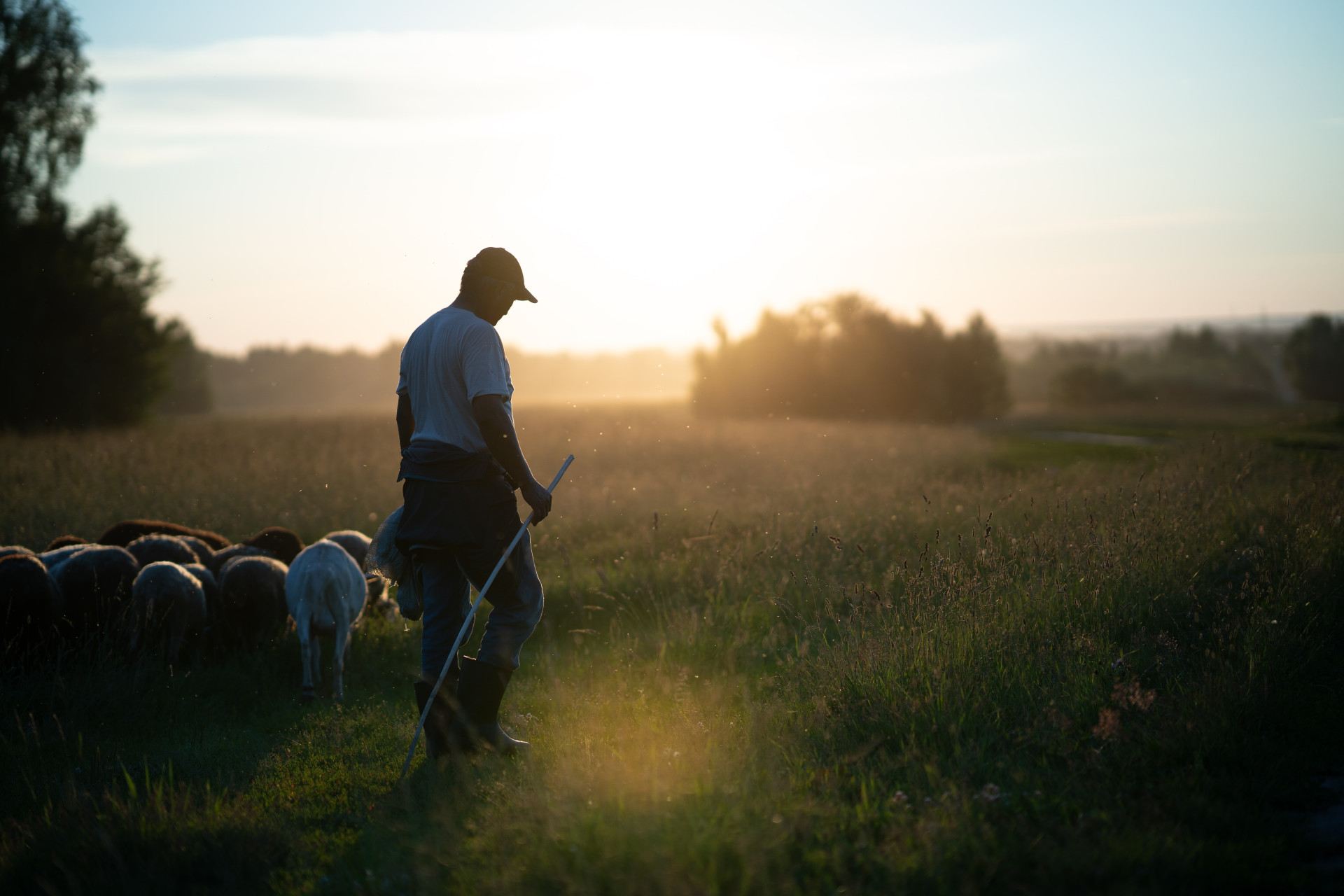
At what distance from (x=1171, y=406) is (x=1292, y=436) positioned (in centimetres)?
2587

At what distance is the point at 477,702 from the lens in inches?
174

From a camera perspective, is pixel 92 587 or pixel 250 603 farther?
pixel 250 603

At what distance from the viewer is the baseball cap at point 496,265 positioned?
439 centimetres

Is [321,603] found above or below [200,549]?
below

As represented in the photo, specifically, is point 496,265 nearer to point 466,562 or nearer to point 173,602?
point 466,562

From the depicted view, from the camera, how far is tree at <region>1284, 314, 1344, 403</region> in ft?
153

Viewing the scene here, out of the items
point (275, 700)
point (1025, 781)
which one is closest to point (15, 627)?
point (275, 700)

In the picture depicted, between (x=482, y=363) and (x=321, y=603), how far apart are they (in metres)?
3.39

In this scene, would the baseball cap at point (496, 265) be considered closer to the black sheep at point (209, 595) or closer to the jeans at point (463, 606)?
the jeans at point (463, 606)

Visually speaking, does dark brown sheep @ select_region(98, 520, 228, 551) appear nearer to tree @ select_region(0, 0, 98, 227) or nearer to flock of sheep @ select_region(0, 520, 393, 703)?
flock of sheep @ select_region(0, 520, 393, 703)

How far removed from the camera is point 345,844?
3.67m

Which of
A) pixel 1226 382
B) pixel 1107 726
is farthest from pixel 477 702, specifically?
pixel 1226 382

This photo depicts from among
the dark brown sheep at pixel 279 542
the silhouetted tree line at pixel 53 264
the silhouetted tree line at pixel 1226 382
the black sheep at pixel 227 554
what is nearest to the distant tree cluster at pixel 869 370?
the silhouetted tree line at pixel 1226 382

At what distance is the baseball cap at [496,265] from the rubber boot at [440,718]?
214cm
